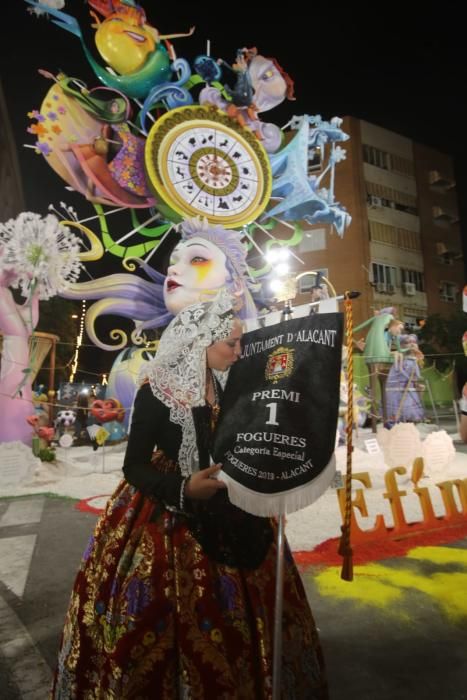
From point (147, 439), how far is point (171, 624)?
666 mm

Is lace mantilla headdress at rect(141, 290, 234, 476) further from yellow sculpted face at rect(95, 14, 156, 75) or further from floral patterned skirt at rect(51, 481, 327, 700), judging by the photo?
yellow sculpted face at rect(95, 14, 156, 75)

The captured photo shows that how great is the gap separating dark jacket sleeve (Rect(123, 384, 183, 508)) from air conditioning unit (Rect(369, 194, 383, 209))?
2493 cm

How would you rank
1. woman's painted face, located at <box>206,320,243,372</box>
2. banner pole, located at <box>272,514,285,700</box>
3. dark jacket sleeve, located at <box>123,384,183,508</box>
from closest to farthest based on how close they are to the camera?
banner pole, located at <box>272,514,285,700</box> → dark jacket sleeve, located at <box>123,384,183,508</box> → woman's painted face, located at <box>206,320,243,372</box>

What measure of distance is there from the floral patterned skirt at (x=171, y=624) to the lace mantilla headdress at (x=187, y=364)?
1.06 ft

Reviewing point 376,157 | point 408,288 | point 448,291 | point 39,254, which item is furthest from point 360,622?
point 448,291

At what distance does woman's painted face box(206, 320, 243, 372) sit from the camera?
1928 mm

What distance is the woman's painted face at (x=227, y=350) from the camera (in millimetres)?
1928

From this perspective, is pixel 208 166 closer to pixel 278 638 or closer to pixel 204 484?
pixel 204 484

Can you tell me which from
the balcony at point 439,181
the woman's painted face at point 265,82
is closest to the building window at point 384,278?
the balcony at point 439,181

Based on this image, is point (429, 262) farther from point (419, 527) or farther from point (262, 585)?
point (262, 585)

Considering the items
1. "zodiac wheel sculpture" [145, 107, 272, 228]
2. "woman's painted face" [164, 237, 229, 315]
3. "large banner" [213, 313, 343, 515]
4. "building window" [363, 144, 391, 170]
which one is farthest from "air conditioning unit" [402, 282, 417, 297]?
"large banner" [213, 313, 343, 515]

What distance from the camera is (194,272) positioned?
329 inches

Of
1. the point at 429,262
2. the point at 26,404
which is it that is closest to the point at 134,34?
the point at 26,404

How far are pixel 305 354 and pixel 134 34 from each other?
9.53m
